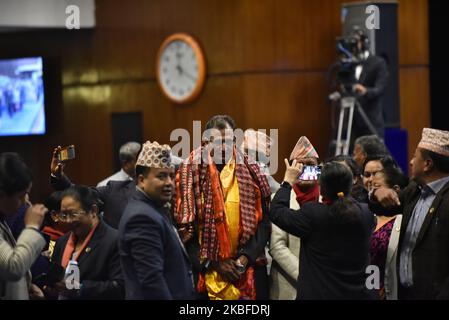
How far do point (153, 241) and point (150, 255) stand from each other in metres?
0.06

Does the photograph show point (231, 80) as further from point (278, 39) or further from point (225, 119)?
point (225, 119)

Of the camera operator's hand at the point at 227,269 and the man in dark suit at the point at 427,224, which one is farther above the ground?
the man in dark suit at the point at 427,224

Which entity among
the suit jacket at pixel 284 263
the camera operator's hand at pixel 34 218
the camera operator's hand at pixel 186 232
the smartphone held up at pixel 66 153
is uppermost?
the smartphone held up at pixel 66 153

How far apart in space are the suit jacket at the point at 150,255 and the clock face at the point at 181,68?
4880 millimetres

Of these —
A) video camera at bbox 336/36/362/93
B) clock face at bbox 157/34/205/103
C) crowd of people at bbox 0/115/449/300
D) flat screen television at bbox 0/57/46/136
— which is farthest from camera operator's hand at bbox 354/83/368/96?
flat screen television at bbox 0/57/46/136

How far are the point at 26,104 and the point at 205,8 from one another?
2239 millimetres

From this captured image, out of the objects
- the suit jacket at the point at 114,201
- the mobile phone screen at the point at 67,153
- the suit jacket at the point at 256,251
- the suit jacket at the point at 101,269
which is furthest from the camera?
the suit jacket at the point at 114,201

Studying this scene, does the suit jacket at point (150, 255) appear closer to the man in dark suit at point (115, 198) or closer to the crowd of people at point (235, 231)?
the crowd of people at point (235, 231)

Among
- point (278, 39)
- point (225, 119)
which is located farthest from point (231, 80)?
point (225, 119)

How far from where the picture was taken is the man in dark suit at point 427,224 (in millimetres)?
3857

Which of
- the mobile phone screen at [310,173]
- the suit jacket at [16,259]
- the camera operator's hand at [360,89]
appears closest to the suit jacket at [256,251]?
the mobile phone screen at [310,173]

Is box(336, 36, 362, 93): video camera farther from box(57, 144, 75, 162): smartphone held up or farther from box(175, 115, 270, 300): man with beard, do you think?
box(57, 144, 75, 162): smartphone held up

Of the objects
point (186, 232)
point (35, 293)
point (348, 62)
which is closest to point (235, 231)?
point (186, 232)

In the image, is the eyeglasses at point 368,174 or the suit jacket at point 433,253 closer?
the suit jacket at point 433,253
